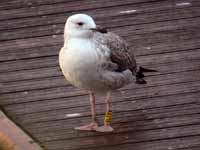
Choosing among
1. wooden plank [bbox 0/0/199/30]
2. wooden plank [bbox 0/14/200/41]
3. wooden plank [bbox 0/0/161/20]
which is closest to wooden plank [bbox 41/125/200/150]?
wooden plank [bbox 0/14/200/41]

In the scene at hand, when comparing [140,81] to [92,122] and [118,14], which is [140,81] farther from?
[118,14]

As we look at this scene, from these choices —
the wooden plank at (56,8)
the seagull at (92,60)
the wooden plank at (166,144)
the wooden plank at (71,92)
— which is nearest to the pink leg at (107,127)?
the seagull at (92,60)

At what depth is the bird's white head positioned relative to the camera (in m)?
6.57

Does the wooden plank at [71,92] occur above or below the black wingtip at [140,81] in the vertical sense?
below

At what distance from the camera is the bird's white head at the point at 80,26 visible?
6.57 metres

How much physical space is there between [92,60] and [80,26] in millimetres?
306

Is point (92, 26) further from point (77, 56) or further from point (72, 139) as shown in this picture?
point (72, 139)

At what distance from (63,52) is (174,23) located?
2530 mm

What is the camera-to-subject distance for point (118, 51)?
688 cm

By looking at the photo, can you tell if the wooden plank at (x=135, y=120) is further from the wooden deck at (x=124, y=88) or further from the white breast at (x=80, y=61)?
the white breast at (x=80, y=61)

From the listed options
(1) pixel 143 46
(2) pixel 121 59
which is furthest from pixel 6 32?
(2) pixel 121 59

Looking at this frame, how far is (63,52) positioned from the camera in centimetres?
662

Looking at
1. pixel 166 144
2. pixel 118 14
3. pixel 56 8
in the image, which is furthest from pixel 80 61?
pixel 56 8

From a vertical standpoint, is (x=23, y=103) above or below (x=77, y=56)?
below
